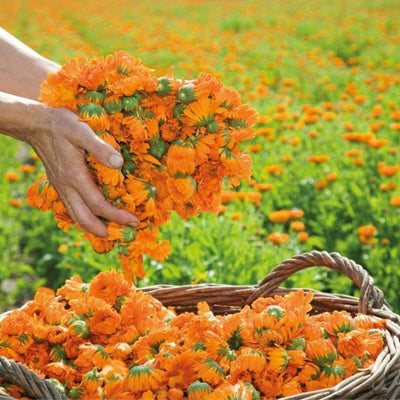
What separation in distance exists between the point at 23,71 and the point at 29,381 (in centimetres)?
105

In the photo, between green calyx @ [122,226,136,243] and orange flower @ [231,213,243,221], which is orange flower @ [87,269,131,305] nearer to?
green calyx @ [122,226,136,243]

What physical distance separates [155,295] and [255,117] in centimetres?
76

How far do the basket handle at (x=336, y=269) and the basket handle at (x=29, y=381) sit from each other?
845 millimetres

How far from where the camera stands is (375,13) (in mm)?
12758

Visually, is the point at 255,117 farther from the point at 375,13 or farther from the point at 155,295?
the point at 375,13

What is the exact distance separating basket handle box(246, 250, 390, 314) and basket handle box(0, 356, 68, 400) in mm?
845

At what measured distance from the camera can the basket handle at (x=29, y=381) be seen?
5.50 feet

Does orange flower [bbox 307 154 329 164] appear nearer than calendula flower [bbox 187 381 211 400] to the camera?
No

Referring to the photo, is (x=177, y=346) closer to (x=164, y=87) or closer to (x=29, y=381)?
(x=29, y=381)

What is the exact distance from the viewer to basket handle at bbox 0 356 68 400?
1.68 meters

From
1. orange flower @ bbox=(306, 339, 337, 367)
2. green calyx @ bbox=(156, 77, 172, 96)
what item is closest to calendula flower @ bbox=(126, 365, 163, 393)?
orange flower @ bbox=(306, 339, 337, 367)

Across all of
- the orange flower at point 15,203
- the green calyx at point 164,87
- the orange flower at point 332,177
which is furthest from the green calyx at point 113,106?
the orange flower at point 15,203

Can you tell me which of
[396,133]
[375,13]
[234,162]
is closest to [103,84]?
[234,162]

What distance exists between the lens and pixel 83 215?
1.94 metres
